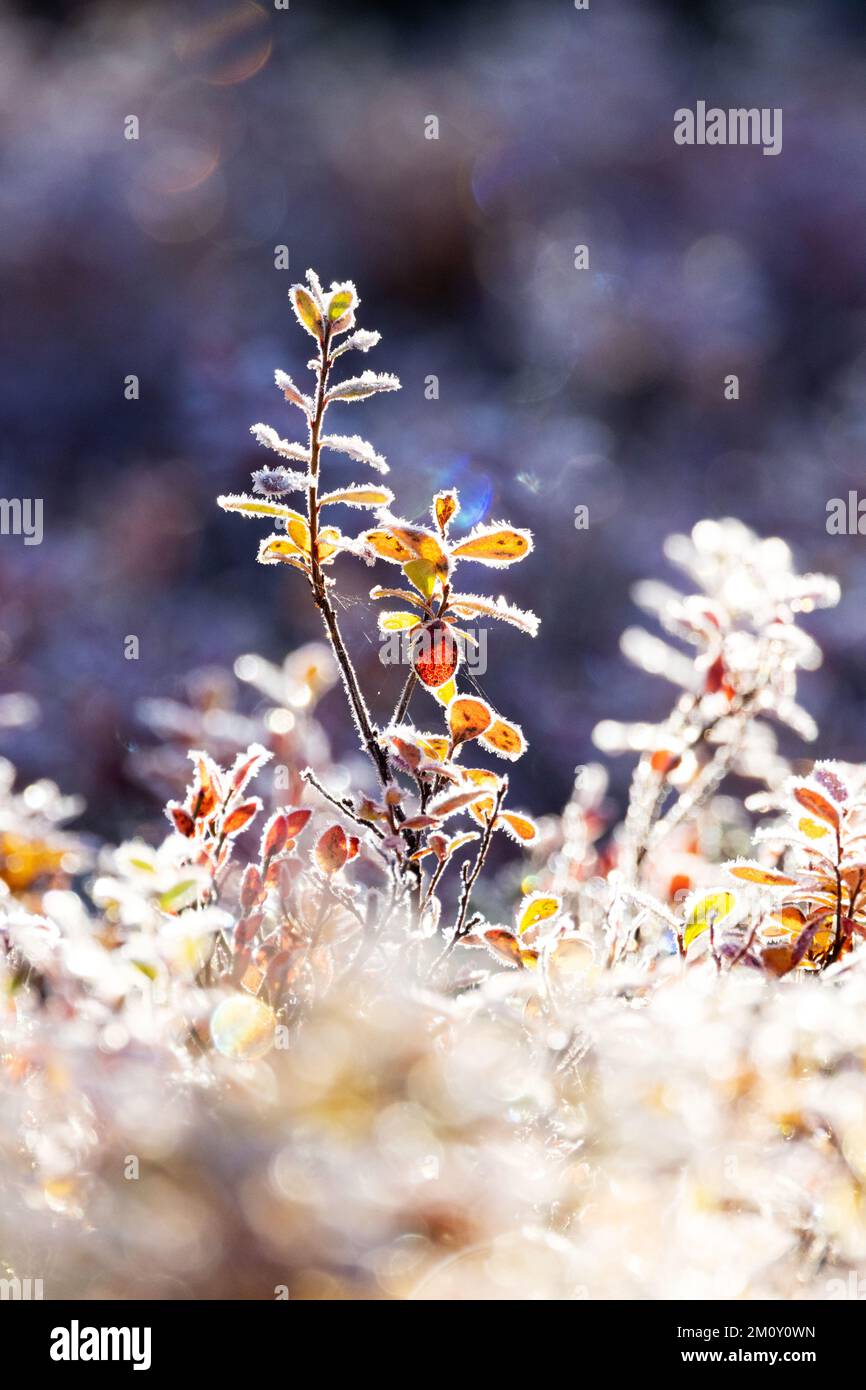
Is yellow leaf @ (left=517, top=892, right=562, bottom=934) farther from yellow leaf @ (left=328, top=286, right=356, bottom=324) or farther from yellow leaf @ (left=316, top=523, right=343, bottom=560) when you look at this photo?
yellow leaf @ (left=328, top=286, right=356, bottom=324)

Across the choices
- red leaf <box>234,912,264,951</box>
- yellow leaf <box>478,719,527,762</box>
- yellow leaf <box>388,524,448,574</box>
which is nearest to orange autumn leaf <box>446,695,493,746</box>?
yellow leaf <box>478,719,527,762</box>

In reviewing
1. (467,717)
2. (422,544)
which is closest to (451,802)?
(467,717)

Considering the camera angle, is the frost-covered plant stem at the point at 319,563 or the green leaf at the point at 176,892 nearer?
the green leaf at the point at 176,892

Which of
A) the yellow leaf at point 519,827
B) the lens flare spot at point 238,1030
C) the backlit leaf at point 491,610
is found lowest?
the lens flare spot at point 238,1030

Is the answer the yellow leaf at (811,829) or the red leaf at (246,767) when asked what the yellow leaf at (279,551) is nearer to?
the red leaf at (246,767)

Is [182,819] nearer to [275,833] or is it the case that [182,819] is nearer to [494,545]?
[275,833]

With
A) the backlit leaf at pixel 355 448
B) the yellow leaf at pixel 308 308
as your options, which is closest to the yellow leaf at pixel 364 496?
the backlit leaf at pixel 355 448
